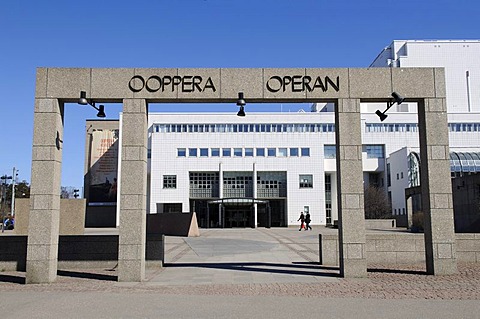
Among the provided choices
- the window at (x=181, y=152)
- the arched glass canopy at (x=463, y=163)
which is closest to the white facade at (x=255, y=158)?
the window at (x=181, y=152)

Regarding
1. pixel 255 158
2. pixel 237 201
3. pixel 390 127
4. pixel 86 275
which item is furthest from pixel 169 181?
pixel 86 275

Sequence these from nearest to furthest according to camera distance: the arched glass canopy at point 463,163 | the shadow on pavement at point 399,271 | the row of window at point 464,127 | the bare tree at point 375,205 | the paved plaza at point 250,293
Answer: the paved plaza at point 250,293 < the shadow on pavement at point 399,271 < the arched glass canopy at point 463,163 < the bare tree at point 375,205 < the row of window at point 464,127

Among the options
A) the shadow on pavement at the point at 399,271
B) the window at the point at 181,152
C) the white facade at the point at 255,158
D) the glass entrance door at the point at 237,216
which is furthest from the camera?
the glass entrance door at the point at 237,216

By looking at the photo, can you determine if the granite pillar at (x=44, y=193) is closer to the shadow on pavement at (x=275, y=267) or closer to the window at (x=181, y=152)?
the shadow on pavement at (x=275, y=267)

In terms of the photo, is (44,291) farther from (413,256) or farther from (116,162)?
(116,162)

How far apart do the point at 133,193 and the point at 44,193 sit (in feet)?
8.08

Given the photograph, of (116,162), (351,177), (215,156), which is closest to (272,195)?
(215,156)

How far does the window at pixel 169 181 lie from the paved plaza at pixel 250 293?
160 ft

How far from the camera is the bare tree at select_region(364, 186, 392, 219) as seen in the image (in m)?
62.3

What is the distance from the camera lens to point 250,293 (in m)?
10.8

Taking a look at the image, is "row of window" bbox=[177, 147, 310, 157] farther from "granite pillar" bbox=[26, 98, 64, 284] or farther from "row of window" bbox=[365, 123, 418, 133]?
"granite pillar" bbox=[26, 98, 64, 284]

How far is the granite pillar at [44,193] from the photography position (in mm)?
12852

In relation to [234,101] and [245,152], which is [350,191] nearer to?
[234,101]

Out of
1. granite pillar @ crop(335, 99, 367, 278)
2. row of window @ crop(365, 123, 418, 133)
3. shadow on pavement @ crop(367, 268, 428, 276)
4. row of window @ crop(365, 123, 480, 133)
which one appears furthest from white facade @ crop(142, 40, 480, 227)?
granite pillar @ crop(335, 99, 367, 278)
